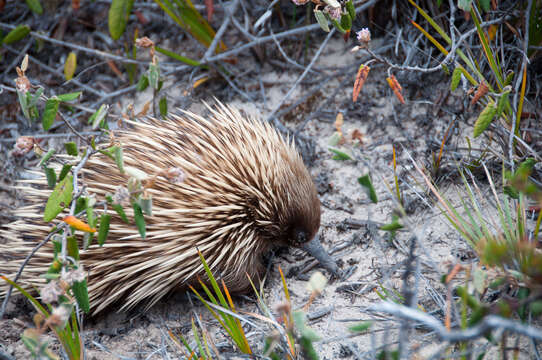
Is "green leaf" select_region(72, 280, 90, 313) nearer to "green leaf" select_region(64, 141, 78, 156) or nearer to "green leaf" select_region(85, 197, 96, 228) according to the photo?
"green leaf" select_region(85, 197, 96, 228)

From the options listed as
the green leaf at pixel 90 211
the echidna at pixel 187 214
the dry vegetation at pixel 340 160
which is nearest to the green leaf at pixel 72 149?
the dry vegetation at pixel 340 160

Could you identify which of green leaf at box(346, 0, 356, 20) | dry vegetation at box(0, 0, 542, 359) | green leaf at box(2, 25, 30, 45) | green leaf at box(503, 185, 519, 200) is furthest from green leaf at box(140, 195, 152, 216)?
green leaf at box(2, 25, 30, 45)

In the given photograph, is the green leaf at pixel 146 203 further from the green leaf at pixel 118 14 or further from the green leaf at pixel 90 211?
the green leaf at pixel 118 14

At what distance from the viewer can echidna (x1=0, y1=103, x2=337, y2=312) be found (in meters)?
2.24

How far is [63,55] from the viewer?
3.94m

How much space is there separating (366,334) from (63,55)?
3.24 metres

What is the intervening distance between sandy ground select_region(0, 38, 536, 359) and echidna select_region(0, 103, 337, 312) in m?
0.15

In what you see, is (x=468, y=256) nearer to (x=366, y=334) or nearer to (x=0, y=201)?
(x=366, y=334)

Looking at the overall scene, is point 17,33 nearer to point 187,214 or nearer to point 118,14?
point 118,14

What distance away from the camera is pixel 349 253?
2.65 metres

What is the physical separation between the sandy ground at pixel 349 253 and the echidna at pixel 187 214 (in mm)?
155

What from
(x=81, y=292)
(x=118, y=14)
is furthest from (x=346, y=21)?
(x=118, y=14)

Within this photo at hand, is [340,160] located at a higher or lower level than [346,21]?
lower

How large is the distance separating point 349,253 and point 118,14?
2.06 meters
